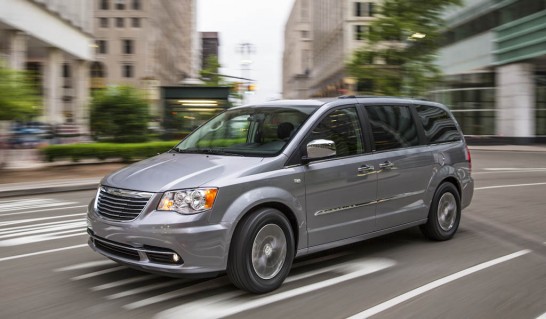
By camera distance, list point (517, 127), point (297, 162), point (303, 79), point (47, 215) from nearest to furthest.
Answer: point (297, 162)
point (47, 215)
point (517, 127)
point (303, 79)

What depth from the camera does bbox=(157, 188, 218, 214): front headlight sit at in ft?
14.4

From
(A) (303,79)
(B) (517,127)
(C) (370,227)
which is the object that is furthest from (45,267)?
(A) (303,79)

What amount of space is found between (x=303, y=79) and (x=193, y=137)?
98547mm

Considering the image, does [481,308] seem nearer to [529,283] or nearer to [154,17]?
[529,283]

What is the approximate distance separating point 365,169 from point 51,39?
1310 inches

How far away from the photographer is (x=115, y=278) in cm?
513

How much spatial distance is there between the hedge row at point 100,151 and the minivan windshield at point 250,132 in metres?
11.8

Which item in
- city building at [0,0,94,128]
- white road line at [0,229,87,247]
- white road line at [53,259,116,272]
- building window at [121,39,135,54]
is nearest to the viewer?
white road line at [53,259,116,272]

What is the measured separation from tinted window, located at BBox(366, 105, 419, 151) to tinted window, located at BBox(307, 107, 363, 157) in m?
0.27

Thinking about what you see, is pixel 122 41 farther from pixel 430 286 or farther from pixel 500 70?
pixel 430 286

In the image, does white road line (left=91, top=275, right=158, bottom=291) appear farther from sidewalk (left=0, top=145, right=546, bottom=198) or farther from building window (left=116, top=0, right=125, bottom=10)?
building window (left=116, top=0, right=125, bottom=10)

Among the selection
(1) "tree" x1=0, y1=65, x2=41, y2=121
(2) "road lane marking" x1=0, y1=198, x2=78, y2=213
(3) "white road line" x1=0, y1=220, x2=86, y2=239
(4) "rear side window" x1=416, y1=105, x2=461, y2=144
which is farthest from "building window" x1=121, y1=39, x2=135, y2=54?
(4) "rear side window" x1=416, y1=105, x2=461, y2=144

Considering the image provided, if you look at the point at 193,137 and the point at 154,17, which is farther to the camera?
the point at 154,17

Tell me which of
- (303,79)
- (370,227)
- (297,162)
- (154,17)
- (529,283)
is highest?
(154,17)
